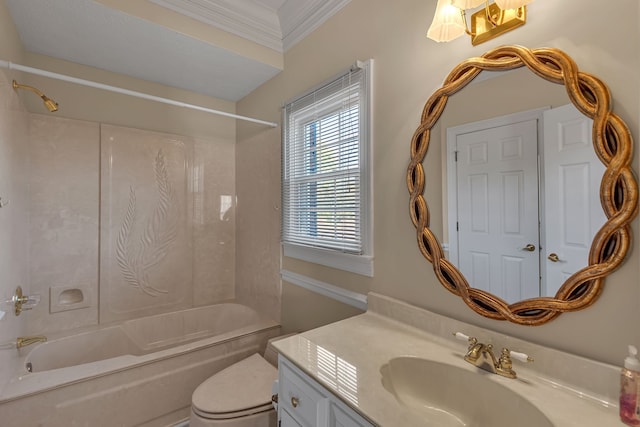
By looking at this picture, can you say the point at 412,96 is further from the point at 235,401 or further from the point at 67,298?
the point at 67,298

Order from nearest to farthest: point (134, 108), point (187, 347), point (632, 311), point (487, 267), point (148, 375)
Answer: point (632, 311), point (487, 267), point (148, 375), point (187, 347), point (134, 108)

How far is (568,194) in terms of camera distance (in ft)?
2.93

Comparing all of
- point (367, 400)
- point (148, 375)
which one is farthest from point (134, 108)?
point (367, 400)

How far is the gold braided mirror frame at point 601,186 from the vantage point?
81 cm

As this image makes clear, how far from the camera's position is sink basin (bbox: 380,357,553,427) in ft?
2.80

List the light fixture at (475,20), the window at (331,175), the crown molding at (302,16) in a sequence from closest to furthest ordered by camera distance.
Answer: the light fixture at (475,20) < the window at (331,175) < the crown molding at (302,16)

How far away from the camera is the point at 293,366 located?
108 centimetres

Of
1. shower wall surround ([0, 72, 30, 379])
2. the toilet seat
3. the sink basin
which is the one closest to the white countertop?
the sink basin

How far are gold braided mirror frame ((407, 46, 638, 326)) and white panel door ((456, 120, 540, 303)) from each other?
0.18 ft

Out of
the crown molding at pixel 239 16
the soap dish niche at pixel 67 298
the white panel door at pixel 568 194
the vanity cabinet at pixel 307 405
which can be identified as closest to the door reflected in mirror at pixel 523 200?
the white panel door at pixel 568 194

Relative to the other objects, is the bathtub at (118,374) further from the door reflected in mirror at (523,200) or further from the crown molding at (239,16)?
the crown molding at (239,16)

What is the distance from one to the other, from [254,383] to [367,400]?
1.04m

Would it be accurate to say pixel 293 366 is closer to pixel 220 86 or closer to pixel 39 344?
pixel 39 344

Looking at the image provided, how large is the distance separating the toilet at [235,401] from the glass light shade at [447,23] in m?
1.41
